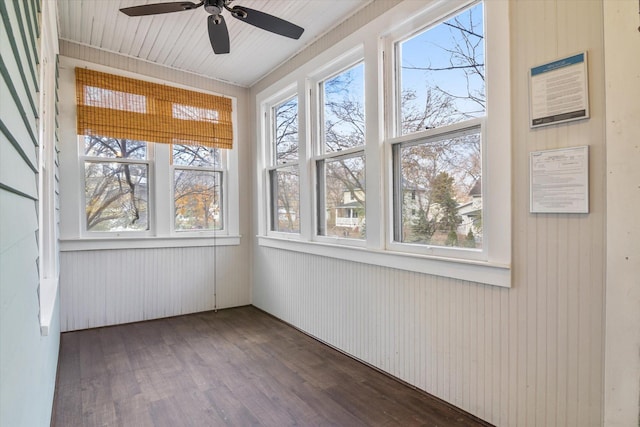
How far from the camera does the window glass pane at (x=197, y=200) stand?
4.10 metres

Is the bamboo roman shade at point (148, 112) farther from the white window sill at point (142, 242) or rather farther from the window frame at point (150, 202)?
the white window sill at point (142, 242)

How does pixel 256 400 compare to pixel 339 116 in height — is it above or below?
below

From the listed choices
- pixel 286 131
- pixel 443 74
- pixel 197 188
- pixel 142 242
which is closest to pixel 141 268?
pixel 142 242

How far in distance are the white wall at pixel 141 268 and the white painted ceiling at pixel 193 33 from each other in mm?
173

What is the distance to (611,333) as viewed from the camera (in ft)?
4.96

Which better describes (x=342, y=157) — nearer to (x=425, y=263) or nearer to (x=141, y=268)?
(x=425, y=263)

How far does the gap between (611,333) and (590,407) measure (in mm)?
382

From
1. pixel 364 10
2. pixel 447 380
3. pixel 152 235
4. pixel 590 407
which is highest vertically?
pixel 364 10

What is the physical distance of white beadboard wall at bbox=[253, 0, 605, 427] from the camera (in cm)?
158

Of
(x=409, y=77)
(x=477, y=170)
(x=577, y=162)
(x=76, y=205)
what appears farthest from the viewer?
(x=76, y=205)

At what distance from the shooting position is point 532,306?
1.79 meters

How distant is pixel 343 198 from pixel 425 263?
3.55 feet

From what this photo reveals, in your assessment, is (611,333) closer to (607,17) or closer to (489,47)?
(607,17)

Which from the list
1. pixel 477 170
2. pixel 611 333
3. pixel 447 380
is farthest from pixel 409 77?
pixel 447 380
